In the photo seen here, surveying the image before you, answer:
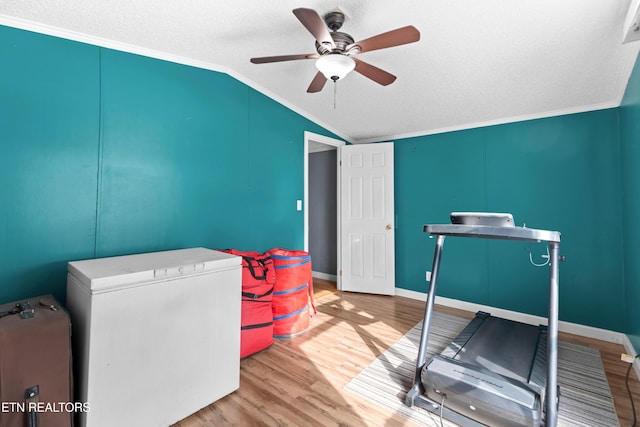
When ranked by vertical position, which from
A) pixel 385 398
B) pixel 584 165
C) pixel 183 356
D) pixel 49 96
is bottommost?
pixel 385 398

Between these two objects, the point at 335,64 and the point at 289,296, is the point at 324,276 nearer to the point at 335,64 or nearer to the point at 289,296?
the point at 289,296

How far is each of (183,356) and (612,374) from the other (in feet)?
10.2

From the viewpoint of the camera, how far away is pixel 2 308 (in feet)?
5.06

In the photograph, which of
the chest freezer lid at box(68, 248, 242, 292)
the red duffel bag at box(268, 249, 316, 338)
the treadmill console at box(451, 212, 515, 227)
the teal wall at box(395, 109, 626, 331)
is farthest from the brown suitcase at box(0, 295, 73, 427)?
the teal wall at box(395, 109, 626, 331)

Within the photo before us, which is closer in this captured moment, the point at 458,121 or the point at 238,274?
the point at 238,274

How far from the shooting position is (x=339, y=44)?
6.01 ft

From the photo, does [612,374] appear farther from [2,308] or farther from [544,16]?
[2,308]

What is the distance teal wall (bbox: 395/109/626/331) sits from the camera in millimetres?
2834

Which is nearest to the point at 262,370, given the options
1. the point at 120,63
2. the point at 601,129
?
the point at 120,63

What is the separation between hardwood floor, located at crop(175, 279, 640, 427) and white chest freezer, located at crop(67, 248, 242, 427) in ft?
0.67

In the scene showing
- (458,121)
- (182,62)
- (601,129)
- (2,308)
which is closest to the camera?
(2,308)

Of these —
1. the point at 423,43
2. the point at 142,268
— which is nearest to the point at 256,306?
the point at 142,268

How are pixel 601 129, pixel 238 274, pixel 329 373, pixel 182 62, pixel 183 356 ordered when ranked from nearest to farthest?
1. pixel 183 356
2. pixel 238 274
3. pixel 329 373
4. pixel 182 62
5. pixel 601 129

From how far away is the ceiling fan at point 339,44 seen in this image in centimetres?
158
